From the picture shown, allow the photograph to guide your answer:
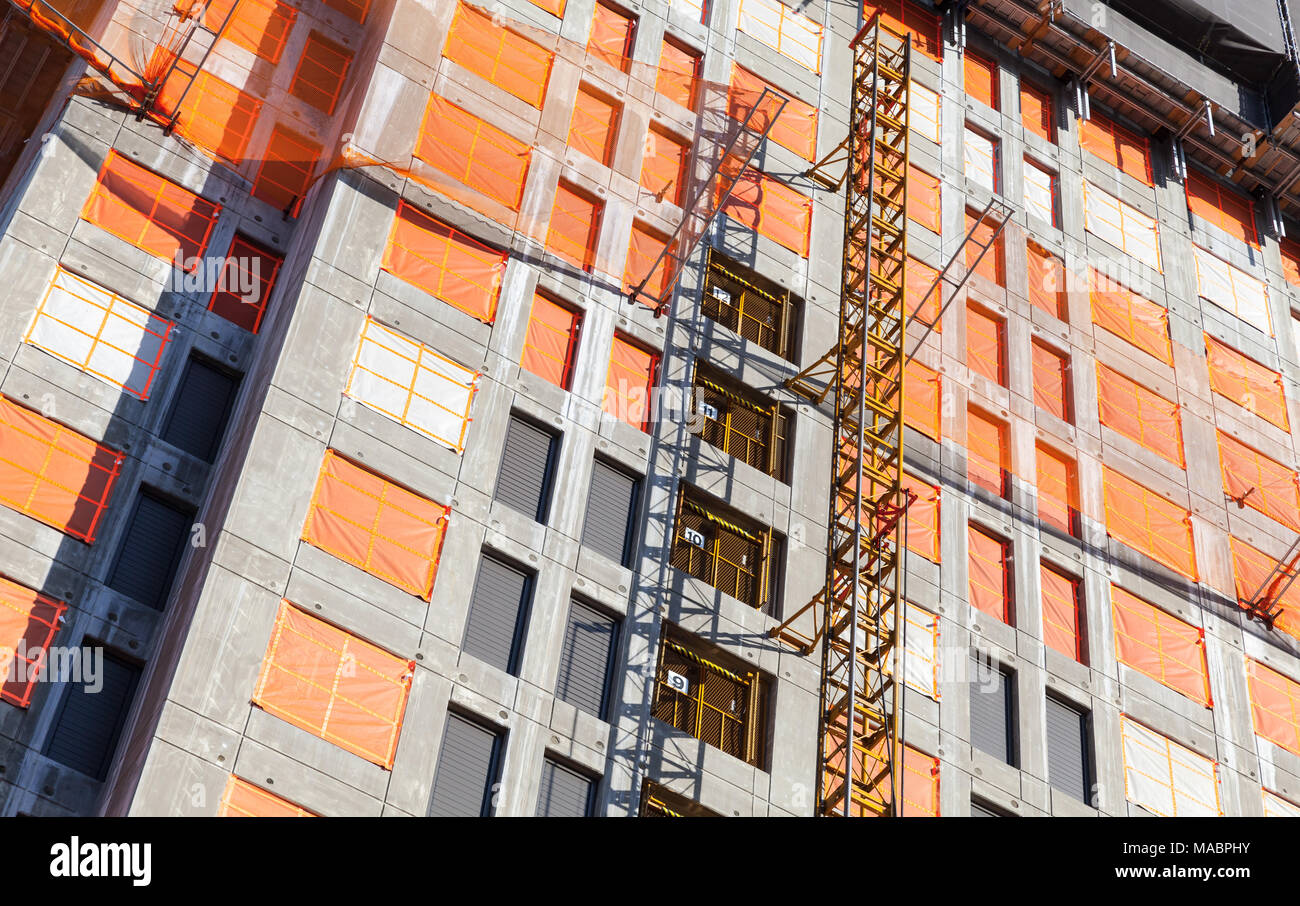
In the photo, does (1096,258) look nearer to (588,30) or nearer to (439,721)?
(588,30)

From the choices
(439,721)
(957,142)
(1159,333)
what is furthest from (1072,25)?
(439,721)

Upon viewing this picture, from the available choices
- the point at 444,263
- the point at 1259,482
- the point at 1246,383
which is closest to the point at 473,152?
the point at 444,263

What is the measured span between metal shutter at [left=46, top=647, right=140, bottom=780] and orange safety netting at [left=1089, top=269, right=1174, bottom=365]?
123 ft

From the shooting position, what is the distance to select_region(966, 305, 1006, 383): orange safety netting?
5284cm

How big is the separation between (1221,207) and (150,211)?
46757 millimetres

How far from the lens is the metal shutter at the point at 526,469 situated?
39781 millimetres

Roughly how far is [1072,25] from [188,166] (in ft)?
130

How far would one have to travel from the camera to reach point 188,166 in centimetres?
4200

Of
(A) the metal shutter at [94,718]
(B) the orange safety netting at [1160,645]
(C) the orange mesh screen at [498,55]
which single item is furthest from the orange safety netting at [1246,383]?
(A) the metal shutter at [94,718]

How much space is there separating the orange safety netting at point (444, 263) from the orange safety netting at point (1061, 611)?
66.1ft

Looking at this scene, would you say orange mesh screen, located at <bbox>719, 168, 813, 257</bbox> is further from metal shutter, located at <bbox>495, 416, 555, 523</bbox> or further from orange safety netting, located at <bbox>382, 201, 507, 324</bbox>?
metal shutter, located at <bbox>495, 416, 555, 523</bbox>

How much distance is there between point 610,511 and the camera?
41.4m

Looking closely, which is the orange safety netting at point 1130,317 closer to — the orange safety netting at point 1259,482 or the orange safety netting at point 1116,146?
the orange safety netting at point 1259,482
